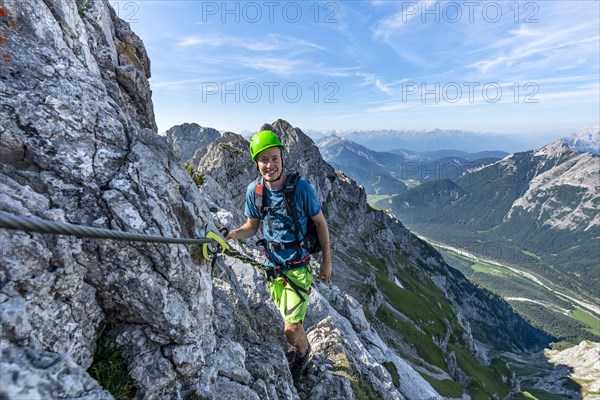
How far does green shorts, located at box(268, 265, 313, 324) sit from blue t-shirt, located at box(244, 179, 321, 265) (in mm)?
661

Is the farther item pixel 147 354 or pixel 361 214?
pixel 361 214

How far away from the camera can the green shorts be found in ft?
37.5

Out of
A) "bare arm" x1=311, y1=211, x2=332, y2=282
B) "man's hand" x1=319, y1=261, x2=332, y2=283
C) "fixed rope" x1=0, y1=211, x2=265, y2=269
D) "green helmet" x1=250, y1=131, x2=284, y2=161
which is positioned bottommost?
"man's hand" x1=319, y1=261, x2=332, y2=283

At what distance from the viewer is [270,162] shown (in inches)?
399

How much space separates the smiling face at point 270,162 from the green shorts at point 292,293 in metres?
3.64

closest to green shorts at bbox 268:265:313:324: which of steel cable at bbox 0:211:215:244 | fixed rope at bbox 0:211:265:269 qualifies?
fixed rope at bbox 0:211:265:269

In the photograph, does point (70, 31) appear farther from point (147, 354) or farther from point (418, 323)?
point (418, 323)

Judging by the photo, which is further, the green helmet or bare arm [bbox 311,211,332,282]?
bare arm [bbox 311,211,332,282]

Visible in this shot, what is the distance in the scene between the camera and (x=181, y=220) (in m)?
9.86

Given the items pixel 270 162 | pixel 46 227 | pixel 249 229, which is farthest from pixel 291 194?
pixel 46 227

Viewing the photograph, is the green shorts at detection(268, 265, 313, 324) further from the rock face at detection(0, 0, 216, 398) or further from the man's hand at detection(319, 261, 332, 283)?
the rock face at detection(0, 0, 216, 398)

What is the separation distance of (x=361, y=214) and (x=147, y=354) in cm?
16842

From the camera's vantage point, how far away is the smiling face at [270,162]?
10.1 meters

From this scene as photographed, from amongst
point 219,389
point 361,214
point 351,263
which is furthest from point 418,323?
point 219,389
